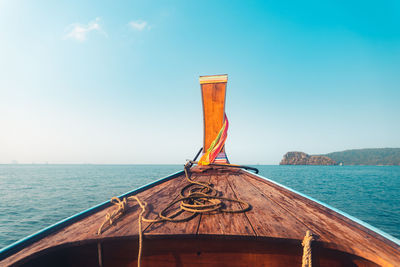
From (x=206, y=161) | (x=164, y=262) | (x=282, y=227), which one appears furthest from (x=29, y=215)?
(x=282, y=227)

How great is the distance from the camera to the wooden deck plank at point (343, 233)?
1129mm

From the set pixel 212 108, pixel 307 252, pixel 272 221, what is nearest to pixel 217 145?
pixel 212 108

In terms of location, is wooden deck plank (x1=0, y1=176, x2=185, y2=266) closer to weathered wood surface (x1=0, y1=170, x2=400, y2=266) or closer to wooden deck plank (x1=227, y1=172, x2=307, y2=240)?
weathered wood surface (x1=0, y1=170, x2=400, y2=266)

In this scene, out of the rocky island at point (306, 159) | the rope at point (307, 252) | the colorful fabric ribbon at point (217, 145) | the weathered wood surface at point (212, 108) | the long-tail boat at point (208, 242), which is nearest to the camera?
the rope at point (307, 252)

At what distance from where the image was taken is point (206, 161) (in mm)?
4848

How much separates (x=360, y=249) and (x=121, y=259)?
170 cm

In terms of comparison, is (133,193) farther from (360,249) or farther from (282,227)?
(360,249)

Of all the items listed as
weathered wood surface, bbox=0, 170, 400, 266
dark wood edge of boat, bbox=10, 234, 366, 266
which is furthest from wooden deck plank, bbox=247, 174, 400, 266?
dark wood edge of boat, bbox=10, 234, 366, 266

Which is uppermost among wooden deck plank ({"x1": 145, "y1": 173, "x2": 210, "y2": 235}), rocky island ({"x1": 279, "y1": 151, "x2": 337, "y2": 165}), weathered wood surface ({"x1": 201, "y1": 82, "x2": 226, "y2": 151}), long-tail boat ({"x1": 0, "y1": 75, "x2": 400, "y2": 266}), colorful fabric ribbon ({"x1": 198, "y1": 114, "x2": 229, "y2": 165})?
weathered wood surface ({"x1": 201, "y1": 82, "x2": 226, "y2": 151})

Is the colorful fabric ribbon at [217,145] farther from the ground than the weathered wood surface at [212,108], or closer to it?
closer to it

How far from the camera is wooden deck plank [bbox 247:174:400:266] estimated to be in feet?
3.70

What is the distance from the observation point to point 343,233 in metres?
1.38

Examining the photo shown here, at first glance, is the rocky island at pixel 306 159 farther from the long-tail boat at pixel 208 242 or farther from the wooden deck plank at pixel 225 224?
the wooden deck plank at pixel 225 224

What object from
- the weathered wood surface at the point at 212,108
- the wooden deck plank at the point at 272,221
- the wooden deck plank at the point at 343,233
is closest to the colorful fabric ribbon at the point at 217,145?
the weathered wood surface at the point at 212,108
